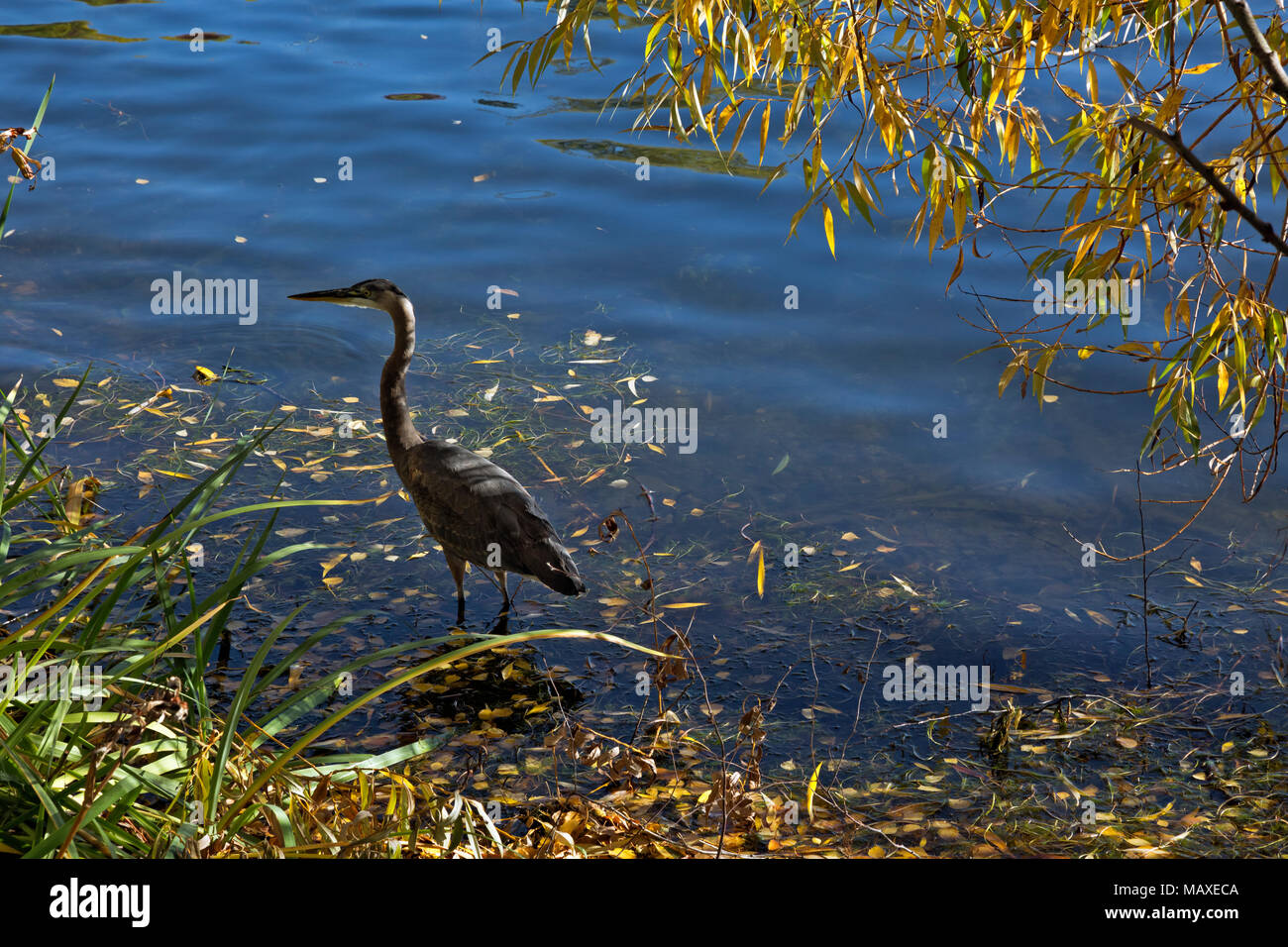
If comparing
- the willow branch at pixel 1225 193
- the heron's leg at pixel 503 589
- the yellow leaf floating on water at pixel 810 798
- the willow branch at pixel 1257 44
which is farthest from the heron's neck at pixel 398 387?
the willow branch at pixel 1257 44

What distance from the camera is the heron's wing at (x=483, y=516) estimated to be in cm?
577

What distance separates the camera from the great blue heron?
229 inches

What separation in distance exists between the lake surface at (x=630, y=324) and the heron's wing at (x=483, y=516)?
0.40m

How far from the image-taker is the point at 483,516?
5957 mm

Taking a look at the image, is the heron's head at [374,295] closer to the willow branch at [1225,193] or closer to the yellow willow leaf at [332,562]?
the yellow willow leaf at [332,562]

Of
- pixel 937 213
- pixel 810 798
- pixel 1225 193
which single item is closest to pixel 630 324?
→ pixel 937 213

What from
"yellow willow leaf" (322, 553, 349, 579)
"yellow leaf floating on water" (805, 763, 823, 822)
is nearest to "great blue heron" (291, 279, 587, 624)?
"yellow willow leaf" (322, 553, 349, 579)

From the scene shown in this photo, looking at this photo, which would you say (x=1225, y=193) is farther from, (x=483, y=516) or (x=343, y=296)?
(x=343, y=296)

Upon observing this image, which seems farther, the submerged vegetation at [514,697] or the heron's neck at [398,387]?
the heron's neck at [398,387]

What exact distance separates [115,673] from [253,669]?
15.8 inches

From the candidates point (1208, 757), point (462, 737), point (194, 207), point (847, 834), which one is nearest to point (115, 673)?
point (462, 737)

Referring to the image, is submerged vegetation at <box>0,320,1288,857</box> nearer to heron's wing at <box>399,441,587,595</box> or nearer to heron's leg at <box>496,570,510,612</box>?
heron's leg at <box>496,570,510,612</box>

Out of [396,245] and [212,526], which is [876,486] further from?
[396,245]

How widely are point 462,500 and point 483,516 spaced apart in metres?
0.16
